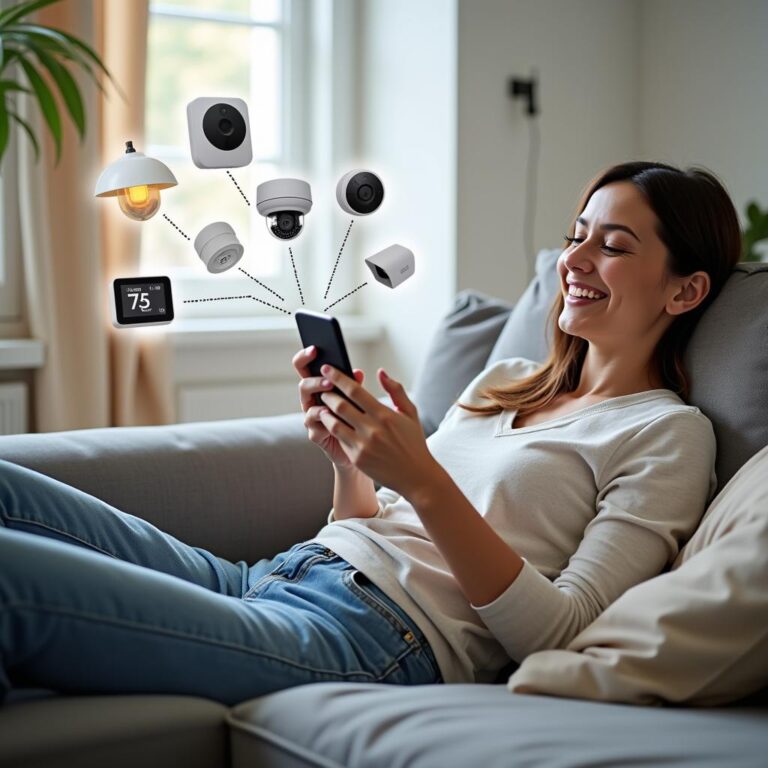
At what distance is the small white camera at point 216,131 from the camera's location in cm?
129

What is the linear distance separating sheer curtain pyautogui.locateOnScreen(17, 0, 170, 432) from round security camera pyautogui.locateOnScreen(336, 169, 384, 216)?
4.23ft

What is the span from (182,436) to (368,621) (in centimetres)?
65

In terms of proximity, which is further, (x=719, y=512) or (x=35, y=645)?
(x=719, y=512)

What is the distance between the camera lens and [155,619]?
3.84 feet

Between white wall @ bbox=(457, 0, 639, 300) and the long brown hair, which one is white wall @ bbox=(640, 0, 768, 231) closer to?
white wall @ bbox=(457, 0, 639, 300)

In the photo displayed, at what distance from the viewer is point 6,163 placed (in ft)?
8.65

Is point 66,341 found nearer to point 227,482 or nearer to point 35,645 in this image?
point 227,482

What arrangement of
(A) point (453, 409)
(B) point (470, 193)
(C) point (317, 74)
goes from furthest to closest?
(C) point (317, 74) < (B) point (470, 193) < (A) point (453, 409)

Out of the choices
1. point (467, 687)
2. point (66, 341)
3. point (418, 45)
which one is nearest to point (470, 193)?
point (418, 45)

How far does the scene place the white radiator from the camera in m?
2.58

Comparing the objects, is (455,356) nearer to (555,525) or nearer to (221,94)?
(555,525)

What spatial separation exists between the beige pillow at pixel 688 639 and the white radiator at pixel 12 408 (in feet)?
5.68

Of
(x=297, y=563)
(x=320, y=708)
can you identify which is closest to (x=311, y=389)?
(x=297, y=563)

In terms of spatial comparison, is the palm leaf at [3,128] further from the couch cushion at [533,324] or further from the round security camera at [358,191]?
the couch cushion at [533,324]
